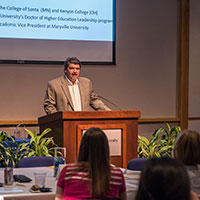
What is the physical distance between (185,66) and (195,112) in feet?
2.82

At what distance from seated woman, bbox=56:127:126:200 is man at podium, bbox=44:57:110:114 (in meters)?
3.11

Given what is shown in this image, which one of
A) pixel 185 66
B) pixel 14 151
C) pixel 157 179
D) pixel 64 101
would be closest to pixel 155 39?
pixel 185 66

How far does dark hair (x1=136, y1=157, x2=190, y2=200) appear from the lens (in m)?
1.39

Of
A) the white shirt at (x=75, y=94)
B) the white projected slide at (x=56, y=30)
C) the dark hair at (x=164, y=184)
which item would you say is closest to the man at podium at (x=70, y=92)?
the white shirt at (x=75, y=94)

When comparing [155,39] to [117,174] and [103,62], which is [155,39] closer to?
[103,62]

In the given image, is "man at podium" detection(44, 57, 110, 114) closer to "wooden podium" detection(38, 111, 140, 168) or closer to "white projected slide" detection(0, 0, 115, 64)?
"wooden podium" detection(38, 111, 140, 168)

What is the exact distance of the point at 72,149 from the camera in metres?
4.45

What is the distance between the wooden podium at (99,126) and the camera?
444cm

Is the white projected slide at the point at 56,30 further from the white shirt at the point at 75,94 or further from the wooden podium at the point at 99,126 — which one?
the wooden podium at the point at 99,126

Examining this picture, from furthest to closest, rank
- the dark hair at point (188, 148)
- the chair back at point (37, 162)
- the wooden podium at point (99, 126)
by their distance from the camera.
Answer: the wooden podium at point (99, 126) → the chair back at point (37, 162) → the dark hair at point (188, 148)

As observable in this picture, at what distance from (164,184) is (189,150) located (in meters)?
1.08

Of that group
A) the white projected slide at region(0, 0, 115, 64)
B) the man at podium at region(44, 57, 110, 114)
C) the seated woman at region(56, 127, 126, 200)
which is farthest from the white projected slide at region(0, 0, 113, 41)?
the seated woman at region(56, 127, 126, 200)

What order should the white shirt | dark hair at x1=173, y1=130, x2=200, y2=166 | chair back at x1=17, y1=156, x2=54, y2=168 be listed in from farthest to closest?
the white shirt, chair back at x1=17, y1=156, x2=54, y2=168, dark hair at x1=173, y1=130, x2=200, y2=166

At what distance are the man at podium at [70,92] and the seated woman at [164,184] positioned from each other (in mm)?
4016
